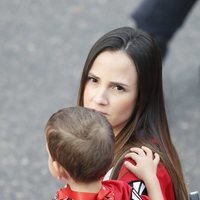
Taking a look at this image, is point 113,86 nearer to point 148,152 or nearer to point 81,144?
point 148,152

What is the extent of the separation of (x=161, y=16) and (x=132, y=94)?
2.23 m

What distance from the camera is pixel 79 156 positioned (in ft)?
6.66

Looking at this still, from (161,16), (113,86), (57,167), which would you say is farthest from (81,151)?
(161,16)

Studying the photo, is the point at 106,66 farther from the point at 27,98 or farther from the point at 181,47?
the point at 181,47

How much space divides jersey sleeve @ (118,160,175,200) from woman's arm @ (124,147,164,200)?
19 mm

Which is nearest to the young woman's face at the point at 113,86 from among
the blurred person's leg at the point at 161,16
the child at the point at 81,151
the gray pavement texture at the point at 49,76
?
the child at the point at 81,151

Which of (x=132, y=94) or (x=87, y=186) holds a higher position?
(x=132, y=94)

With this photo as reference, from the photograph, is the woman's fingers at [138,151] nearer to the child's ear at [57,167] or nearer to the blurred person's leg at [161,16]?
the child's ear at [57,167]

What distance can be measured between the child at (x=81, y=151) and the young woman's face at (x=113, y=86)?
45 centimetres

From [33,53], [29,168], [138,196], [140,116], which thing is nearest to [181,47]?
[33,53]

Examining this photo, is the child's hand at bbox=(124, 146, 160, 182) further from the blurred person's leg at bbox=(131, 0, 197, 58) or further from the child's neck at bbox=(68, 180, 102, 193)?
the blurred person's leg at bbox=(131, 0, 197, 58)

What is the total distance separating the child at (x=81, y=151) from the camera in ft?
6.68

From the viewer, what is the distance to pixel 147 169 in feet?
7.91

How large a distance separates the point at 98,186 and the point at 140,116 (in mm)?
680
